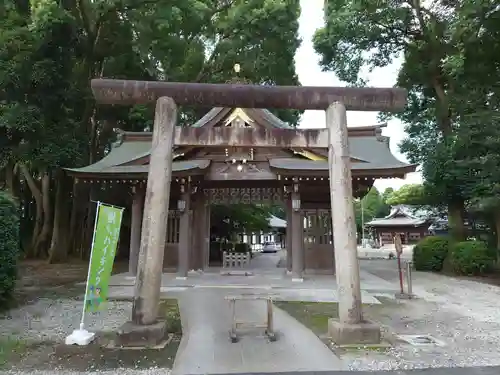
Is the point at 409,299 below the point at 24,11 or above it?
below

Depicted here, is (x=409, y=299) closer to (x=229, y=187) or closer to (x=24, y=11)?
(x=229, y=187)

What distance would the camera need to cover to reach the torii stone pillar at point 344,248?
582cm

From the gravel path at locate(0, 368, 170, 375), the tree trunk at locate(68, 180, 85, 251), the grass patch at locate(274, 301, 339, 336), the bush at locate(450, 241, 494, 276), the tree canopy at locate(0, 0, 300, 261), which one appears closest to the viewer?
the gravel path at locate(0, 368, 170, 375)

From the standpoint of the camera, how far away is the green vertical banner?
599 cm

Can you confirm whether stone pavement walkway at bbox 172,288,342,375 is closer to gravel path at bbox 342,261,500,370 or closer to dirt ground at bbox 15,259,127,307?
gravel path at bbox 342,261,500,370

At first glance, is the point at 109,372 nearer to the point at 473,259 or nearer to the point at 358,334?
the point at 358,334

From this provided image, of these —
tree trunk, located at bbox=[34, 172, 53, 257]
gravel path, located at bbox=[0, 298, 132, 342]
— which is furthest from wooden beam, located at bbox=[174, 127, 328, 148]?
tree trunk, located at bbox=[34, 172, 53, 257]

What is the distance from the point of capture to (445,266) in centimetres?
1692

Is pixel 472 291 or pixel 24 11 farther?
pixel 24 11

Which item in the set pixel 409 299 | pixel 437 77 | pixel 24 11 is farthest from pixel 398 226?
pixel 24 11

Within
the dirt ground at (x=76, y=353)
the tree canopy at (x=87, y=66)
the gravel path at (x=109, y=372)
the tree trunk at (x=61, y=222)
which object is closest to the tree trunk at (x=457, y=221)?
the tree canopy at (x=87, y=66)

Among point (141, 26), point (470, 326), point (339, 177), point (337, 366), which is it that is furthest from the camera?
point (141, 26)

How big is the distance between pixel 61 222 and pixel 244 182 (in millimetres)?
10891

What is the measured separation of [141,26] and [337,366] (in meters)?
16.2
